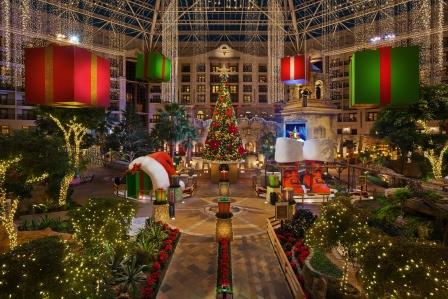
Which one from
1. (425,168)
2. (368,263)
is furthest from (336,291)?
(425,168)

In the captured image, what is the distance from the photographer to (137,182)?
22719 mm

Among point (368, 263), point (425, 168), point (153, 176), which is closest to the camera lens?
point (368, 263)

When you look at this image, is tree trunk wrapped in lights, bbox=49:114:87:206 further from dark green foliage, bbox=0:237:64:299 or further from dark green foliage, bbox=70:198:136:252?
dark green foliage, bbox=0:237:64:299

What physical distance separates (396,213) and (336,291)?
4.70 metres

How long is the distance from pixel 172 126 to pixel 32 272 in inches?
1288

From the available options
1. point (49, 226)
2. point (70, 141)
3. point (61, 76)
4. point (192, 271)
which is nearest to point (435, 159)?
point (192, 271)

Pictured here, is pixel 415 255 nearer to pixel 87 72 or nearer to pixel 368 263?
pixel 368 263

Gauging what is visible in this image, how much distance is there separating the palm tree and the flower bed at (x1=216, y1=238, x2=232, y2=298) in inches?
977

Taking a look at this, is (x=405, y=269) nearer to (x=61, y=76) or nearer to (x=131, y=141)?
(x=61, y=76)

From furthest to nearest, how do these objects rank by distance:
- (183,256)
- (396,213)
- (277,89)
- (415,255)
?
1. (277,89)
2. (183,256)
3. (396,213)
4. (415,255)

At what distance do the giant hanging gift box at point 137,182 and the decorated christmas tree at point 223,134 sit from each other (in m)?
8.57

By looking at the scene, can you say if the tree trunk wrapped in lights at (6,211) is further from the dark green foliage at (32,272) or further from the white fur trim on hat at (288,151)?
the white fur trim on hat at (288,151)

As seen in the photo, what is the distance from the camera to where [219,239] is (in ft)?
49.5

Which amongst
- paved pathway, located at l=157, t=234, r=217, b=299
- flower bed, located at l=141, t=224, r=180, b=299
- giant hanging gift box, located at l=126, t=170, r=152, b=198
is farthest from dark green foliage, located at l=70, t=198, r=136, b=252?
giant hanging gift box, located at l=126, t=170, r=152, b=198
